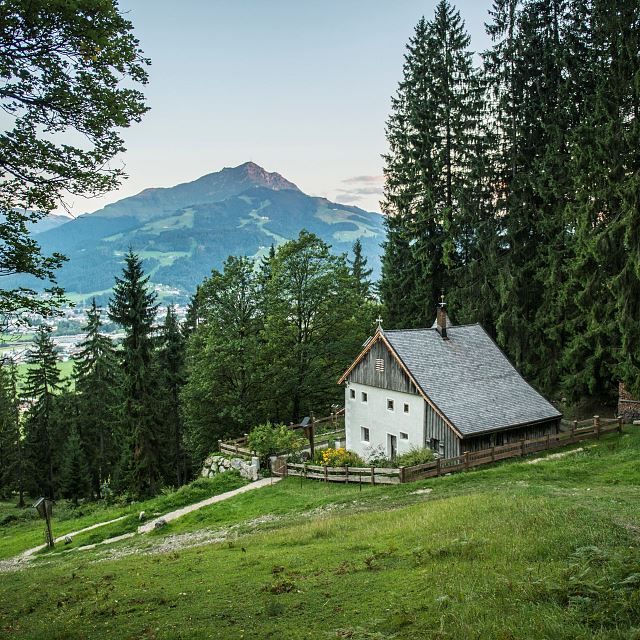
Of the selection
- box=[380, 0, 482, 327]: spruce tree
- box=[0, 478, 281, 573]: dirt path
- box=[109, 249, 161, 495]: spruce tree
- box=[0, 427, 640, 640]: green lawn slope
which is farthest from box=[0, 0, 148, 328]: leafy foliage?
box=[380, 0, 482, 327]: spruce tree

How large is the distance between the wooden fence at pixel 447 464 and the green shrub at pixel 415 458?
482 mm

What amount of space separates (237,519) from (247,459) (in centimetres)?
844

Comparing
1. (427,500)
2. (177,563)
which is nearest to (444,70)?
(427,500)

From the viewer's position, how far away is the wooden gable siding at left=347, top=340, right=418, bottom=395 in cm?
2853

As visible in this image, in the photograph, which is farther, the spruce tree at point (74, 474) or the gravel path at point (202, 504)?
the spruce tree at point (74, 474)

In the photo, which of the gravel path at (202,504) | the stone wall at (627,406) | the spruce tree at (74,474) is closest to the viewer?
the gravel path at (202,504)

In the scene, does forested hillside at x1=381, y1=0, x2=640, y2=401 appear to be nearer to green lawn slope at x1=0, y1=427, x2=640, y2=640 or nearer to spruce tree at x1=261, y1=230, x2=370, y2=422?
spruce tree at x1=261, y1=230, x2=370, y2=422

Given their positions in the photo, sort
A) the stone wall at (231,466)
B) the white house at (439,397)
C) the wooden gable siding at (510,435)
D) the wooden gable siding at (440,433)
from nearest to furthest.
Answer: the wooden gable siding at (440,433)
the wooden gable siding at (510,435)
the white house at (439,397)
the stone wall at (231,466)

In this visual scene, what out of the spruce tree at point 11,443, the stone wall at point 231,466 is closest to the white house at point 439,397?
the stone wall at point 231,466

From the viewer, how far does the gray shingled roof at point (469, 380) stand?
2688 cm

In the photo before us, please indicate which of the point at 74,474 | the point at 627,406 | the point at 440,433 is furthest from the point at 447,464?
the point at 74,474

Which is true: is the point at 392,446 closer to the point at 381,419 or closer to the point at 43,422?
the point at 381,419

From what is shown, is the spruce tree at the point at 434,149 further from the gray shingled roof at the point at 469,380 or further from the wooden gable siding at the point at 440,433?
the wooden gable siding at the point at 440,433

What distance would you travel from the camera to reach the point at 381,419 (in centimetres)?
3031
